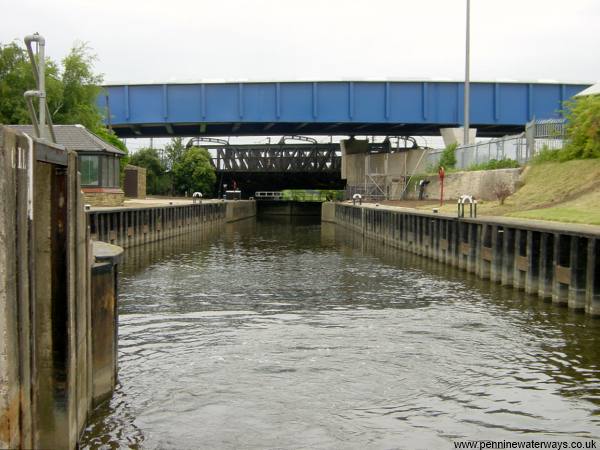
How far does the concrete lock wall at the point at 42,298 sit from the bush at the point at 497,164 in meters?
36.7

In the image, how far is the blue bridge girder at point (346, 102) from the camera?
193 feet

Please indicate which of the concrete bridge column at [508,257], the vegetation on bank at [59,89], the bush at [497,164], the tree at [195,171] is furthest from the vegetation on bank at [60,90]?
the concrete bridge column at [508,257]

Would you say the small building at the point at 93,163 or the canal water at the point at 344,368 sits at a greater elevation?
the small building at the point at 93,163

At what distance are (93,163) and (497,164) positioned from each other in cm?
2344

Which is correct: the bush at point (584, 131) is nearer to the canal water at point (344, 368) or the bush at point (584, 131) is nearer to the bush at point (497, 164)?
the bush at point (497, 164)

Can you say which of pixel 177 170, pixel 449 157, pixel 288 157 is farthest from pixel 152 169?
pixel 449 157

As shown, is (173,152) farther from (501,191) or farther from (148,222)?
(501,191)

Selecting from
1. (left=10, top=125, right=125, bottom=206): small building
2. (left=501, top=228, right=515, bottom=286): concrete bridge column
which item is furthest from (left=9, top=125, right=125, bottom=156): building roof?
(left=501, top=228, right=515, bottom=286): concrete bridge column

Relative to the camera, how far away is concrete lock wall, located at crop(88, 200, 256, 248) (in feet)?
109

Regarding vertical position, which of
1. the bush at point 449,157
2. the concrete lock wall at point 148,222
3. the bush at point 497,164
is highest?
the bush at point 449,157

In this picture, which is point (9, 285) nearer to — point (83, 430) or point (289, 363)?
point (83, 430)

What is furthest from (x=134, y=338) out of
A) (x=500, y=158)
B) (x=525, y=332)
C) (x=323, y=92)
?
(x=323, y=92)

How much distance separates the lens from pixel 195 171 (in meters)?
89.4

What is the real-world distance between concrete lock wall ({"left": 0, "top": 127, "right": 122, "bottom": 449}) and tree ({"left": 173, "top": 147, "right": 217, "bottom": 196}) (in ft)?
265
